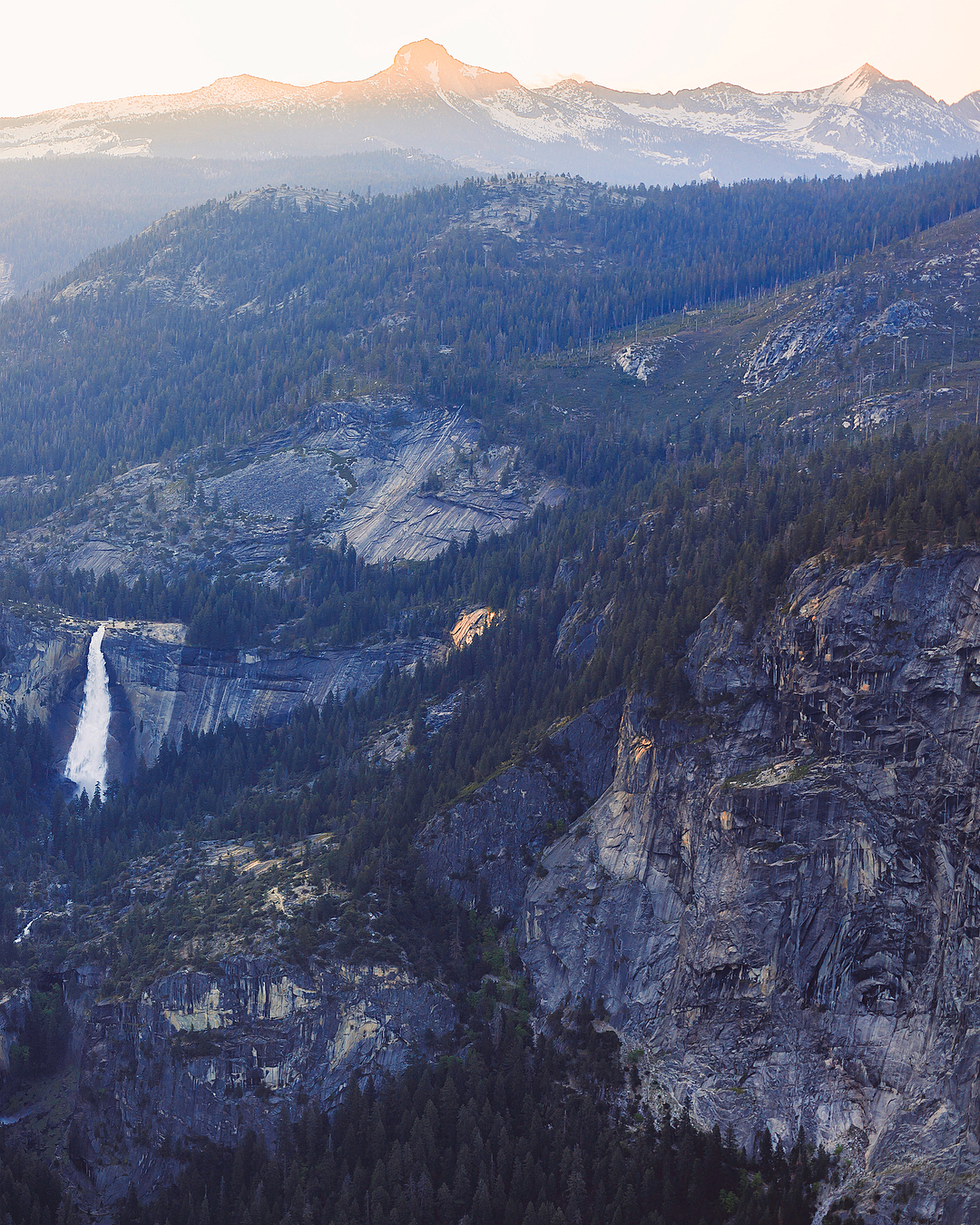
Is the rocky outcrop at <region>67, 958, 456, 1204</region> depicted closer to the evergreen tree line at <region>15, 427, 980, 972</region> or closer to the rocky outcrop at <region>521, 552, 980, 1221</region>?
the evergreen tree line at <region>15, 427, 980, 972</region>

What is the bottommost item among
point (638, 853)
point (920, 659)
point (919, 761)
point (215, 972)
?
point (215, 972)

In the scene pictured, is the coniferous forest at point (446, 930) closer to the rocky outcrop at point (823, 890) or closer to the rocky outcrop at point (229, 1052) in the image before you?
the rocky outcrop at point (229, 1052)

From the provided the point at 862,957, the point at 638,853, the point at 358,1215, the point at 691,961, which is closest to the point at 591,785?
the point at 638,853

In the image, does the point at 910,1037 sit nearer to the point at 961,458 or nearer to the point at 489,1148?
the point at 489,1148

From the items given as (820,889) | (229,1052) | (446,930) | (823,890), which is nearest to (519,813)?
(446,930)

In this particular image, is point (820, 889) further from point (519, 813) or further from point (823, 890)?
point (519, 813)

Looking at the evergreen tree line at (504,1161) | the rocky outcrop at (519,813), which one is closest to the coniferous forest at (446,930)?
the evergreen tree line at (504,1161)
